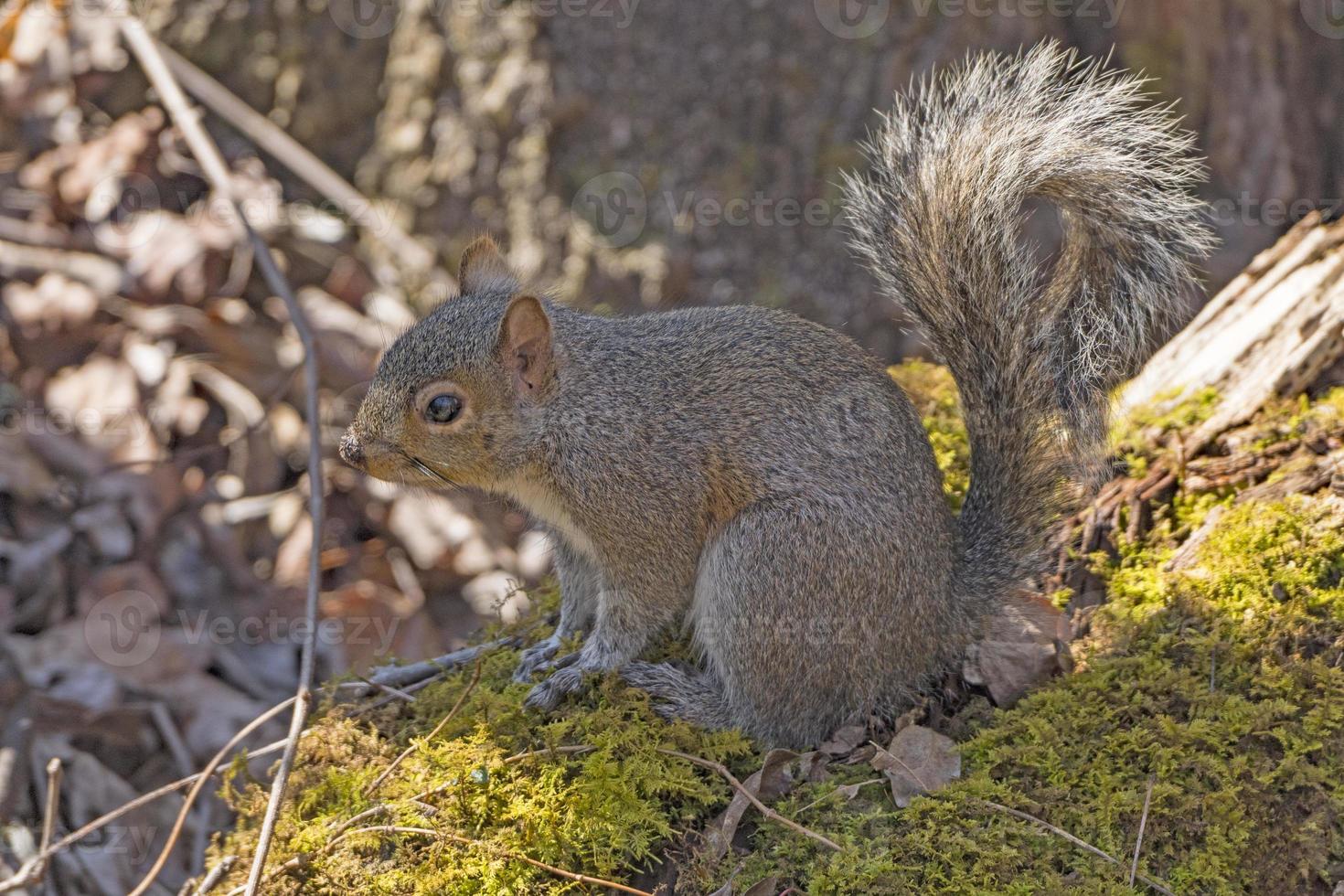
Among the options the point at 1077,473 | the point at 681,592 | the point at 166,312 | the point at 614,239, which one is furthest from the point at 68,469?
the point at 1077,473

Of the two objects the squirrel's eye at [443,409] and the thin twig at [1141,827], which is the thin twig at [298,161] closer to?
the squirrel's eye at [443,409]

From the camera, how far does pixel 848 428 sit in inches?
120

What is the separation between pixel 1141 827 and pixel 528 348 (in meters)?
1.90

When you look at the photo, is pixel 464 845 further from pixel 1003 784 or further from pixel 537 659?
pixel 1003 784

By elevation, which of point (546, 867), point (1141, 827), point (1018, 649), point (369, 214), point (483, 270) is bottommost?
point (546, 867)

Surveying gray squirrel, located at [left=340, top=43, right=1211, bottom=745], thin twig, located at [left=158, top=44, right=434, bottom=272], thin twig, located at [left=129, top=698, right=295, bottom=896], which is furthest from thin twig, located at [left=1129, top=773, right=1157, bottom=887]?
thin twig, located at [left=158, top=44, right=434, bottom=272]

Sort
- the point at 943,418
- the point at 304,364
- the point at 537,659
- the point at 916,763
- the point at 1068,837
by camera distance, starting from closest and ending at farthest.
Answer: the point at 1068,837
the point at 916,763
the point at 537,659
the point at 943,418
the point at 304,364

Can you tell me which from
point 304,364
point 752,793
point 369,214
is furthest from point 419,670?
point 369,214

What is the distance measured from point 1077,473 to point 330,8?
510 cm

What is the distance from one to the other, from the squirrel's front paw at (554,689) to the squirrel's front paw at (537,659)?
15cm

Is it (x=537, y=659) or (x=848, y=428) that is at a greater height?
(x=848, y=428)

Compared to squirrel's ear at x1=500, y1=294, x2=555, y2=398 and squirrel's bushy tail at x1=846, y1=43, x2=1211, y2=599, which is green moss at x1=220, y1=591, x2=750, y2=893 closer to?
squirrel's ear at x1=500, y1=294, x2=555, y2=398

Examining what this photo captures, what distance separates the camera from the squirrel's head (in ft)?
10.1

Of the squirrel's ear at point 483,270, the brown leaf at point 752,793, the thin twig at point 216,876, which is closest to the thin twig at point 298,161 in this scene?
the squirrel's ear at point 483,270
